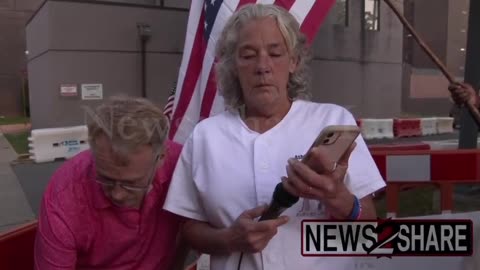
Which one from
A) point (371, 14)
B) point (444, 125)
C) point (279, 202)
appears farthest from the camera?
point (371, 14)

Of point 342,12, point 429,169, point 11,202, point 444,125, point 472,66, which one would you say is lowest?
point 11,202

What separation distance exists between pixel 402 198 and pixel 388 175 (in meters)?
2.50

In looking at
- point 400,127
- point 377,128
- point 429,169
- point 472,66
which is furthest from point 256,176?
point 400,127

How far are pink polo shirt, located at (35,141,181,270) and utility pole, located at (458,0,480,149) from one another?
17.8 feet

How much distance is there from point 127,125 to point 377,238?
2.64 feet

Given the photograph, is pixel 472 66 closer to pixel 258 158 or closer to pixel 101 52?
pixel 258 158

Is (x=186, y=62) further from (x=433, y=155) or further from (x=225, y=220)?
(x=225, y=220)

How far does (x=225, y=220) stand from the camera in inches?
63.9

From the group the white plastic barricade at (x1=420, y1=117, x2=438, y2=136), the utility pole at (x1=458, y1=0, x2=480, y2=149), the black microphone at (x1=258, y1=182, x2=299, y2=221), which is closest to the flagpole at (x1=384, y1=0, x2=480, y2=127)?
Result: the black microphone at (x1=258, y1=182, x2=299, y2=221)

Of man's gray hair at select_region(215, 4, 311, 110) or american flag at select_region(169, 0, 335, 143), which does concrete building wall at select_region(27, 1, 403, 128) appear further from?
man's gray hair at select_region(215, 4, 311, 110)

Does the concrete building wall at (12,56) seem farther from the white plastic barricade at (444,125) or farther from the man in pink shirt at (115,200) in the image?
the man in pink shirt at (115,200)

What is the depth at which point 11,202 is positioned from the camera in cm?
767

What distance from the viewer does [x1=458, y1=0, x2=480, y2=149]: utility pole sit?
6512 millimetres

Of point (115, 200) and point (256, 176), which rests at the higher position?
point (256, 176)
